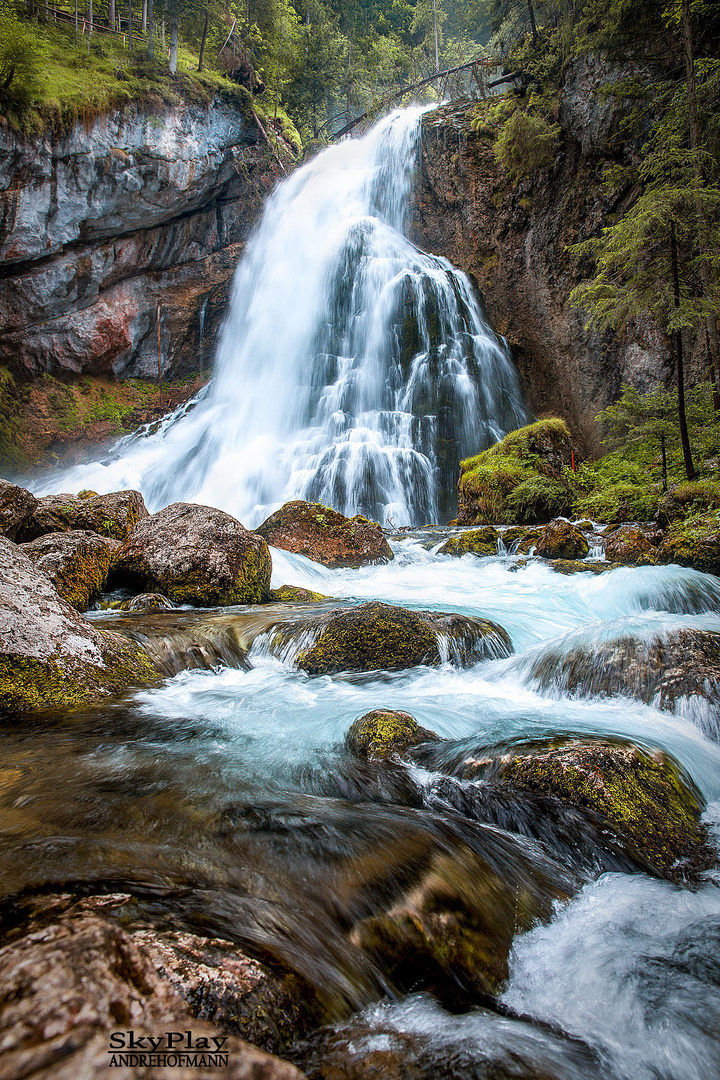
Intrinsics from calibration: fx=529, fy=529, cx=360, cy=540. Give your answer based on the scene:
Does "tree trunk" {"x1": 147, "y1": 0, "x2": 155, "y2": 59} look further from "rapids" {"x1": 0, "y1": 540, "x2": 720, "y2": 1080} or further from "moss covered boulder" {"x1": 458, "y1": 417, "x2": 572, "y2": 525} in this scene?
"rapids" {"x1": 0, "y1": 540, "x2": 720, "y2": 1080}

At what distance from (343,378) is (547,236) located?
31.0ft

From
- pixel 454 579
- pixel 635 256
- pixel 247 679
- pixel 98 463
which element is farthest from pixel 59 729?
pixel 98 463

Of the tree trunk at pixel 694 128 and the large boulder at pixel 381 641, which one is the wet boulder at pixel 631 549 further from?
the tree trunk at pixel 694 128

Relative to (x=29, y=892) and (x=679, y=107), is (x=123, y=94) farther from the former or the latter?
(x=29, y=892)

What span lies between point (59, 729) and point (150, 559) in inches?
162

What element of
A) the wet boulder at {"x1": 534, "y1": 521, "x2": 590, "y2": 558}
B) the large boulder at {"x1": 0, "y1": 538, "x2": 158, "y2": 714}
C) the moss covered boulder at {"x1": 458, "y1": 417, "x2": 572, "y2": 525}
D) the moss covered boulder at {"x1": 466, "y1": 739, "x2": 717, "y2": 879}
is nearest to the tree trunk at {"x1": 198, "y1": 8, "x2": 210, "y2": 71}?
the moss covered boulder at {"x1": 458, "y1": 417, "x2": 572, "y2": 525}

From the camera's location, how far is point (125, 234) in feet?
78.8

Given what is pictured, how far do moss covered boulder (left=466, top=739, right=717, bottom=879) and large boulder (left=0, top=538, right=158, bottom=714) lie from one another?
297 cm

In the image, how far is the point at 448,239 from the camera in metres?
24.2

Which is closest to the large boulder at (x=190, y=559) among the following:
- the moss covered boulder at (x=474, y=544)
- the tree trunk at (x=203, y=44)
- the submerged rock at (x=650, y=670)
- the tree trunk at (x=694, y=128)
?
the submerged rock at (x=650, y=670)

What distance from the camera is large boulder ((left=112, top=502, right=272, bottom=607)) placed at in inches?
281

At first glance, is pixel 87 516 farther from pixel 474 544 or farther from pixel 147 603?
pixel 474 544

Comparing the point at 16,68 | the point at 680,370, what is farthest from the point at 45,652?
the point at 16,68

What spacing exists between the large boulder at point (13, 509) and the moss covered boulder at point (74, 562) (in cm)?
143
